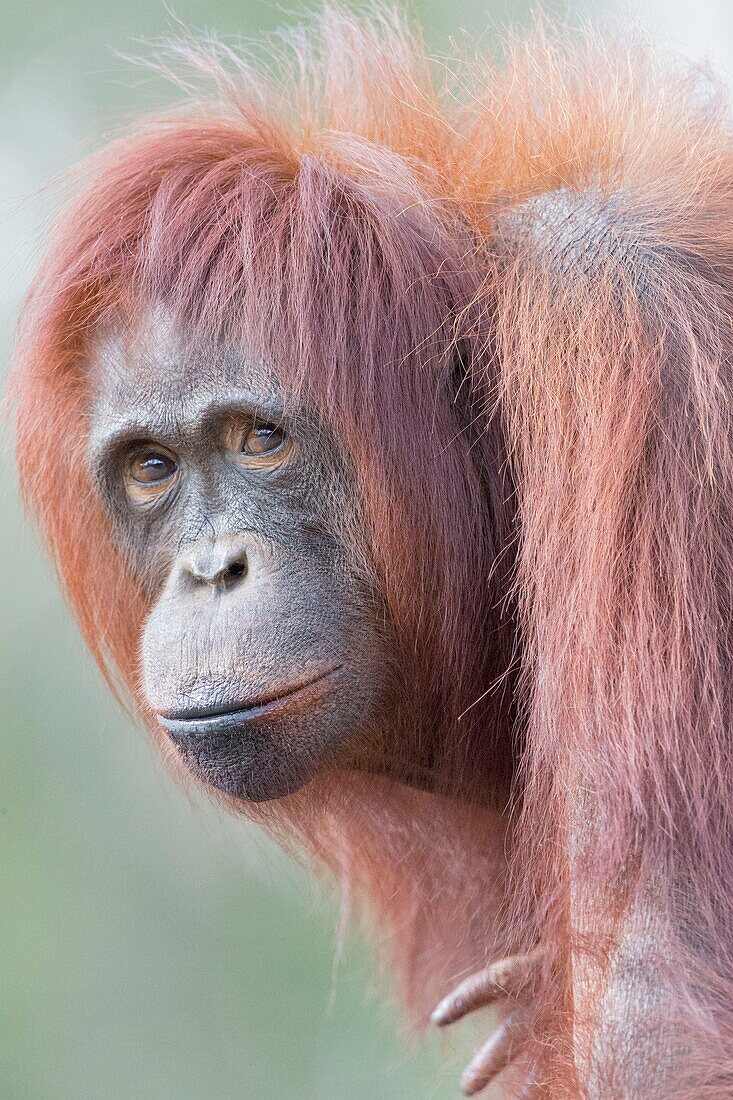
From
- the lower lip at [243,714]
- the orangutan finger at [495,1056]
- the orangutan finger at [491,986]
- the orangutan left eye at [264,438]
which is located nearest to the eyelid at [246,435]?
the orangutan left eye at [264,438]

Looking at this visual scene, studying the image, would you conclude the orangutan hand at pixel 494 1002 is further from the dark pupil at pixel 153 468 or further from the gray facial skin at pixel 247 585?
the dark pupil at pixel 153 468

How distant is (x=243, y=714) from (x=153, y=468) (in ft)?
1.40

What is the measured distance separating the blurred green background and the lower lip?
2056 mm

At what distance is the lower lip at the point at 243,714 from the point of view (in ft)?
5.55

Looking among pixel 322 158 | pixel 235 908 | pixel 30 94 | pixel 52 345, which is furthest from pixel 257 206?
pixel 235 908

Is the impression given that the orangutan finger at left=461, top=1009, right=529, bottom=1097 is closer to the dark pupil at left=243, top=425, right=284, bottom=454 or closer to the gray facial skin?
the gray facial skin

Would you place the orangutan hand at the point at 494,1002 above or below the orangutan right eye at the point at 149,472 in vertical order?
below

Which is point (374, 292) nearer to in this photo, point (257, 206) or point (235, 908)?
point (257, 206)

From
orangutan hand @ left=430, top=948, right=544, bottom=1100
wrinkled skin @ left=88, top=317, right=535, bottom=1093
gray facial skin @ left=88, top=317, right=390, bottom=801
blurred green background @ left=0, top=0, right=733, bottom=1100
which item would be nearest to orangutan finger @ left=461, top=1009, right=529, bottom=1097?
orangutan hand @ left=430, top=948, right=544, bottom=1100

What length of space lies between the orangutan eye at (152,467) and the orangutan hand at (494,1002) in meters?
0.87

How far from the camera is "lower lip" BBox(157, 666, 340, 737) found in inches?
66.6

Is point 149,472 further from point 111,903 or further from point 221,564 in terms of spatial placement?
point 111,903

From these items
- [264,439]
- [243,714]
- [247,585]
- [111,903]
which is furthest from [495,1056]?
[111,903]

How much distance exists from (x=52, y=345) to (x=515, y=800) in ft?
3.24
